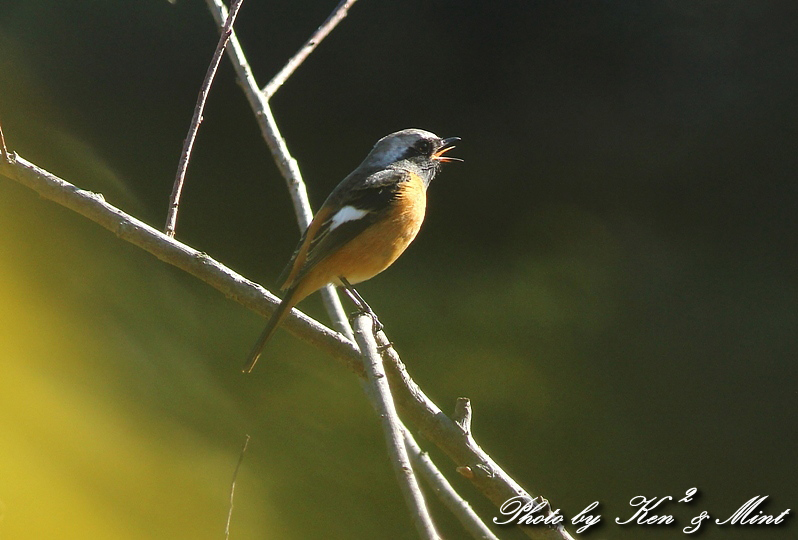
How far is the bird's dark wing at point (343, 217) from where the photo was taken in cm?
296

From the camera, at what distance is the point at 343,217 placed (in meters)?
3.10

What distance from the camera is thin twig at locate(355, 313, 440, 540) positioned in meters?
1.44

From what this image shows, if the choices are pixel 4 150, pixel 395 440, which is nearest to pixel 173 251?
pixel 4 150

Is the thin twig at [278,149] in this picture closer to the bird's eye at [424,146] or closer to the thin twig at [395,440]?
the thin twig at [395,440]

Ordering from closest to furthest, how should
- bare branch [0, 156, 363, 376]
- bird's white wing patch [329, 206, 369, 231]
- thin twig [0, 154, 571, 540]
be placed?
thin twig [0, 154, 571, 540] < bare branch [0, 156, 363, 376] < bird's white wing patch [329, 206, 369, 231]

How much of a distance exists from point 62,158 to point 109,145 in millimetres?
252

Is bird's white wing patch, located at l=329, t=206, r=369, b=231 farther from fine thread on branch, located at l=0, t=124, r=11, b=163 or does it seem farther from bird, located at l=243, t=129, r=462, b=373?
fine thread on branch, located at l=0, t=124, r=11, b=163

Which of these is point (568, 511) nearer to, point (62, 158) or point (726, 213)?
point (726, 213)

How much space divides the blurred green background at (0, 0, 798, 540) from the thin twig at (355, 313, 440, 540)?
134 cm

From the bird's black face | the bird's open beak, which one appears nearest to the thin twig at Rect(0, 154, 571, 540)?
the bird's open beak

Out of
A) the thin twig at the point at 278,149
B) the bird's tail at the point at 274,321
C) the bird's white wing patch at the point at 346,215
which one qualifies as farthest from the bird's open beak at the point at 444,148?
the bird's tail at the point at 274,321

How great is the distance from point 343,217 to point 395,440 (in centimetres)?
165

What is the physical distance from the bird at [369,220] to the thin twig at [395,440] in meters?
0.80

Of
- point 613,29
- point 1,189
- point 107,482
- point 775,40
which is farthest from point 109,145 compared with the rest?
point 775,40
